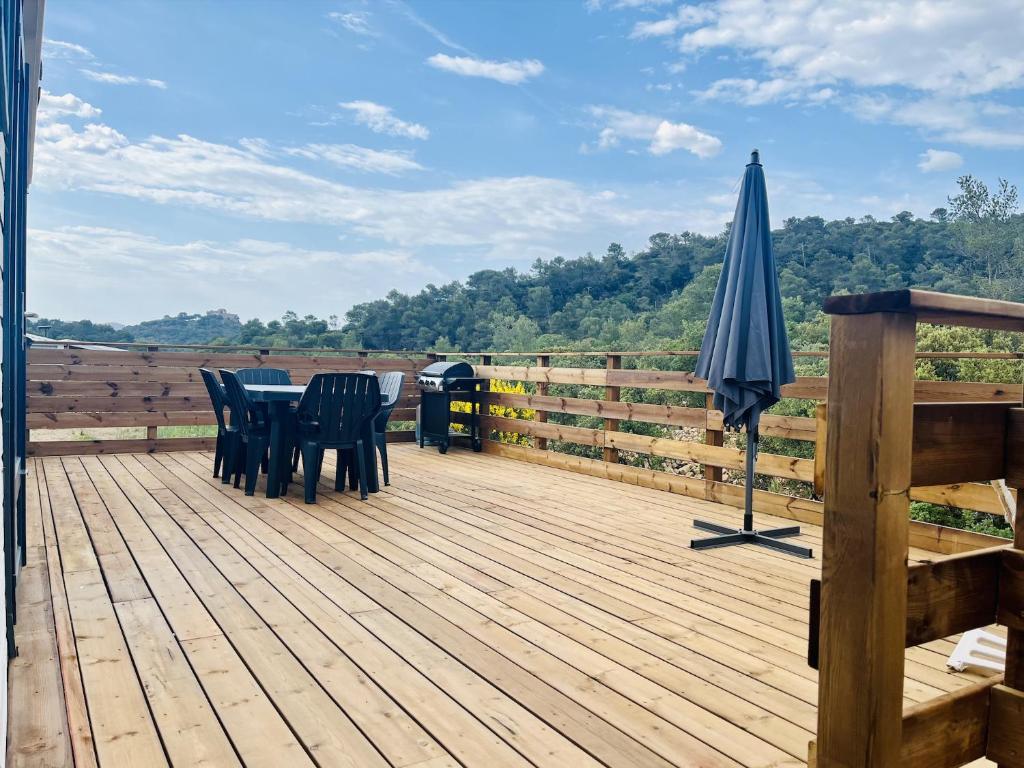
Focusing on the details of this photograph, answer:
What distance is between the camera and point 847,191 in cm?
3016

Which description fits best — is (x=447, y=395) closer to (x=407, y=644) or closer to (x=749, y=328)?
(x=749, y=328)

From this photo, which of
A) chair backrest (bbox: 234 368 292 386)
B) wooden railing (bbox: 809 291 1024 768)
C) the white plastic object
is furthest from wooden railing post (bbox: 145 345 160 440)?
wooden railing (bbox: 809 291 1024 768)

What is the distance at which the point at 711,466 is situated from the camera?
4.93 m

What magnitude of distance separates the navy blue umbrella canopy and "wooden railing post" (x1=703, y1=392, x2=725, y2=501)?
43.0 inches

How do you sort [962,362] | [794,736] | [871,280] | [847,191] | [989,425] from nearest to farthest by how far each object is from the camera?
[989,425] → [794,736] → [962,362] → [871,280] → [847,191]

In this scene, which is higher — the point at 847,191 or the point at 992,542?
the point at 847,191

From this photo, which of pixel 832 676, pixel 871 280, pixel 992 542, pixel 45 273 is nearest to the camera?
pixel 832 676

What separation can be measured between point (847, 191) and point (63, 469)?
1221 inches

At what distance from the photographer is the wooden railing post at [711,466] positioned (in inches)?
192

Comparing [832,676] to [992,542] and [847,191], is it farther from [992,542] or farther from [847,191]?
[847,191]

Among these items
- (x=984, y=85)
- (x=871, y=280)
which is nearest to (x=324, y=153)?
(x=871, y=280)

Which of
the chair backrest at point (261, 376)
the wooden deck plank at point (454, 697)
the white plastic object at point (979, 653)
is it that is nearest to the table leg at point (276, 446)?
the chair backrest at point (261, 376)

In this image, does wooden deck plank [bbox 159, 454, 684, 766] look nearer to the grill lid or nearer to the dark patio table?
the dark patio table

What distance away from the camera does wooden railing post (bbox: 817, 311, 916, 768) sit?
0.96 meters
